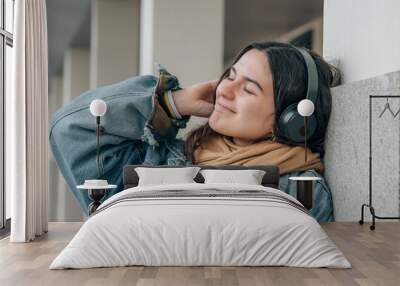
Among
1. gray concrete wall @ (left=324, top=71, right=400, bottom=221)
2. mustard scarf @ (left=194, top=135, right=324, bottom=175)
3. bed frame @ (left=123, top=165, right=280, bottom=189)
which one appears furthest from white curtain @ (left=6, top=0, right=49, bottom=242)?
gray concrete wall @ (left=324, top=71, right=400, bottom=221)

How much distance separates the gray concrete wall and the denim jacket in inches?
11.5

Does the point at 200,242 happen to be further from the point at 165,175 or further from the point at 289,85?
the point at 289,85

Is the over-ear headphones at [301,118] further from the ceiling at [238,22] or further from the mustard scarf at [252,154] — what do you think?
the ceiling at [238,22]

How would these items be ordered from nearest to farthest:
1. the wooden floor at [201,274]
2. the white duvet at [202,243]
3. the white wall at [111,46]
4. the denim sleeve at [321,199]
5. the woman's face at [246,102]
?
the wooden floor at [201,274] → the white duvet at [202,243] → the woman's face at [246,102] → the denim sleeve at [321,199] → the white wall at [111,46]

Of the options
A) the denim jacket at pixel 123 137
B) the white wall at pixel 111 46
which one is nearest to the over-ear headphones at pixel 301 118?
the denim jacket at pixel 123 137

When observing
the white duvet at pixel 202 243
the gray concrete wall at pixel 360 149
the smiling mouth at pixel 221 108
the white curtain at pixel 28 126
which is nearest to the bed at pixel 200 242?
the white duvet at pixel 202 243

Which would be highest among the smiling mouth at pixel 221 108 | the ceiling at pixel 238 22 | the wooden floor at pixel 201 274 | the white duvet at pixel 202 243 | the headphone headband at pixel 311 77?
the ceiling at pixel 238 22

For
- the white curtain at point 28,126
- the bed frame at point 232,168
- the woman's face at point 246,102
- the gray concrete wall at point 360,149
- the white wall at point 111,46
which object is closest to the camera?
the white curtain at point 28,126

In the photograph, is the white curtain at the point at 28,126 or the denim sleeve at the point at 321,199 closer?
the white curtain at the point at 28,126

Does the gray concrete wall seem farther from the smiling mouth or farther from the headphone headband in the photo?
the smiling mouth

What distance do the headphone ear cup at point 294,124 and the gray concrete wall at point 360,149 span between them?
224 mm

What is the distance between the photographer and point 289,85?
651 cm

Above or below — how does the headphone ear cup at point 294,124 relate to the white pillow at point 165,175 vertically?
above

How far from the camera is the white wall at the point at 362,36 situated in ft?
18.4
